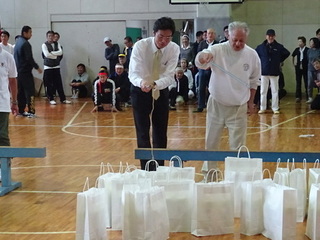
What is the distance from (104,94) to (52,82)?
2532mm

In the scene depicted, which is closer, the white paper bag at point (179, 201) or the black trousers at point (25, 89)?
the white paper bag at point (179, 201)

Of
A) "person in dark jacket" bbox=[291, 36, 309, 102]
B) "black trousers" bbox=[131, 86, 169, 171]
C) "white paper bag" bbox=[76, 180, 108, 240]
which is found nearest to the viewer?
"white paper bag" bbox=[76, 180, 108, 240]

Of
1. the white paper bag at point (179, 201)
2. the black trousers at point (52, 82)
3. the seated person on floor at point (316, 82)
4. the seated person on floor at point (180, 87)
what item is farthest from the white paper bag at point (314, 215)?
the black trousers at point (52, 82)

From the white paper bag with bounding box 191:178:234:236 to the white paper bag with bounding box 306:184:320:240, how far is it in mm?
551

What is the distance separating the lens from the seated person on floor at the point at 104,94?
1184cm

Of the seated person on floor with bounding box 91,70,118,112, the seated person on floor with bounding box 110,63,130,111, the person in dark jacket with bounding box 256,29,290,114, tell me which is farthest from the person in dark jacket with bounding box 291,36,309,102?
the seated person on floor with bounding box 91,70,118,112

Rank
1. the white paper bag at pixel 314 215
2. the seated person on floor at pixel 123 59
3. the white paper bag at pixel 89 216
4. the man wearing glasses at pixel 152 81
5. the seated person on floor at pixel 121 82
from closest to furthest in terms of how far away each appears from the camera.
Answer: the white paper bag at pixel 89 216, the white paper bag at pixel 314 215, the man wearing glasses at pixel 152 81, the seated person on floor at pixel 121 82, the seated person on floor at pixel 123 59

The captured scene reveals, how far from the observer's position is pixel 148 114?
5383mm

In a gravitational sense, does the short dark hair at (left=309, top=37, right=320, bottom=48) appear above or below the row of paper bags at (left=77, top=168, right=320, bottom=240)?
above

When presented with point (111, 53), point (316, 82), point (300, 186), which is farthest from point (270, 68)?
point (300, 186)

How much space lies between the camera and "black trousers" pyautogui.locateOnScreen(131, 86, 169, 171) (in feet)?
17.5

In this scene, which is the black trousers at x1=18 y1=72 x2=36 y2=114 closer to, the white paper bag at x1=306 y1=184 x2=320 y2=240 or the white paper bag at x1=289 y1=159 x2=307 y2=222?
the white paper bag at x1=289 y1=159 x2=307 y2=222

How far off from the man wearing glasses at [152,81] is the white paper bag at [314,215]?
5.51 feet

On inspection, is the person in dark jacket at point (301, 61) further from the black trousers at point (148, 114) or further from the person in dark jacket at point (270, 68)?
the black trousers at point (148, 114)
